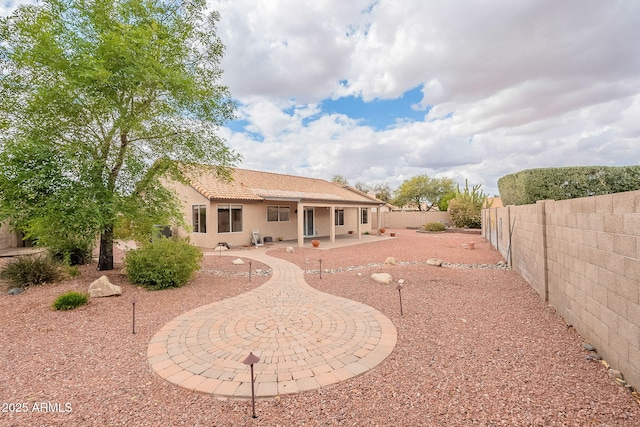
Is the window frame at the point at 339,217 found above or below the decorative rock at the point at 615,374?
above

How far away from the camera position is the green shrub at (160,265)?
6.91 metres

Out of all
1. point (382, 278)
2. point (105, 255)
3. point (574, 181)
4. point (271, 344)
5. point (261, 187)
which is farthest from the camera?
point (261, 187)

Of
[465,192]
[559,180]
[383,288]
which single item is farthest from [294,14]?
[465,192]

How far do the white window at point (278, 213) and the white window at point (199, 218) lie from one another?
385 centimetres

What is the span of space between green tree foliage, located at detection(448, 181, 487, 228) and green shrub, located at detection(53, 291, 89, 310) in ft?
87.5

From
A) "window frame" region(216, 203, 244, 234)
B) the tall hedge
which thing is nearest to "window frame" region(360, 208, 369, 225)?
"window frame" region(216, 203, 244, 234)

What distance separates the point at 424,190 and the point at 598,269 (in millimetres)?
47214

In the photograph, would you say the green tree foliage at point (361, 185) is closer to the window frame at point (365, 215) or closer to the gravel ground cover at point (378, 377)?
the window frame at point (365, 215)

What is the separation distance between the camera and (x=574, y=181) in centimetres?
1024

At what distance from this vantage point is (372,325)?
479 centimetres

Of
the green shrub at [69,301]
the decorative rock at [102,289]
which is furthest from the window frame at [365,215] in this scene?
the green shrub at [69,301]

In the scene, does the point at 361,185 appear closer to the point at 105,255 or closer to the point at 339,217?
the point at 339,217

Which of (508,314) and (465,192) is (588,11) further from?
(465,192)

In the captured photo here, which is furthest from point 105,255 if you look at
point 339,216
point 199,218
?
point 339,216
